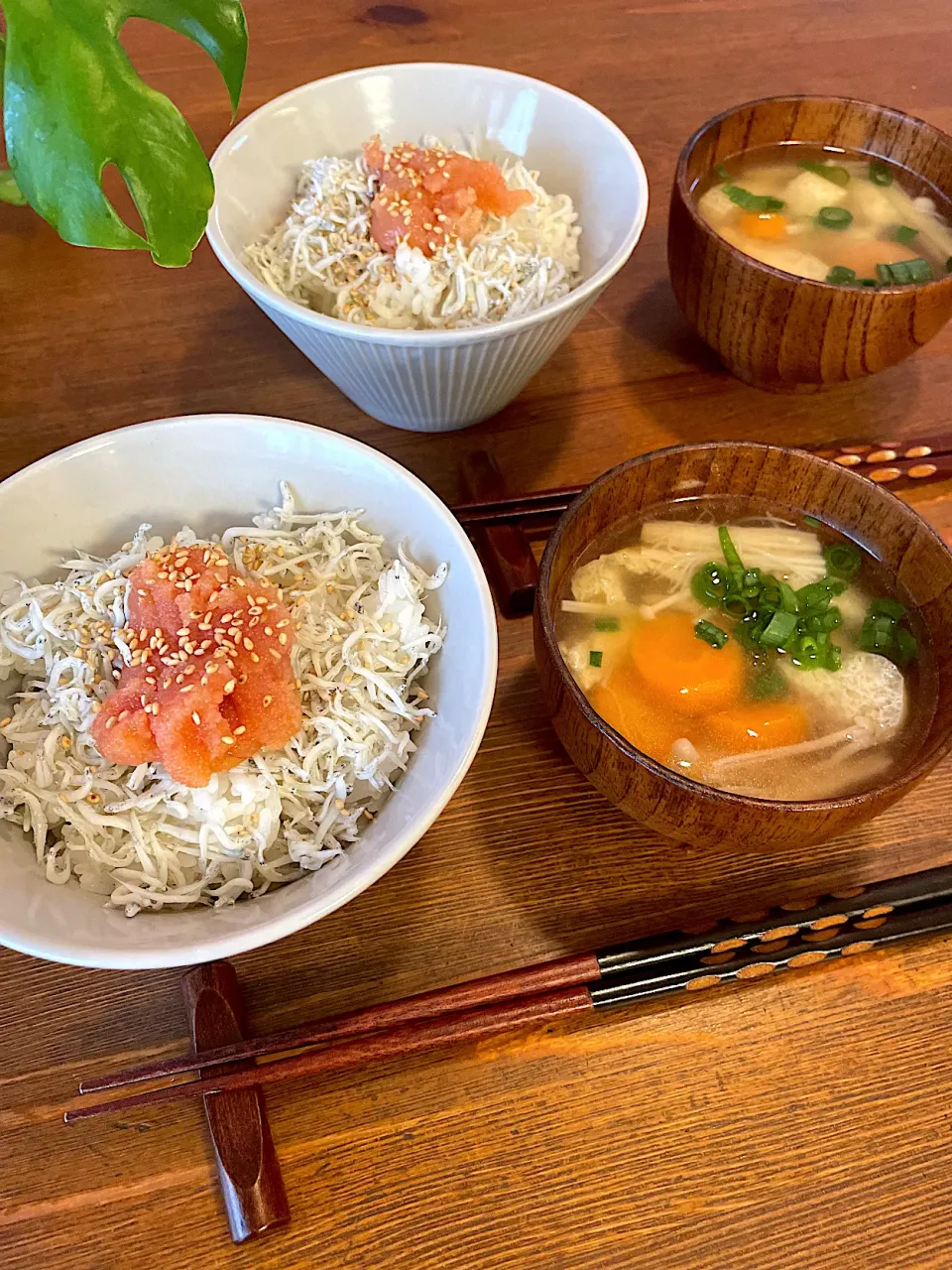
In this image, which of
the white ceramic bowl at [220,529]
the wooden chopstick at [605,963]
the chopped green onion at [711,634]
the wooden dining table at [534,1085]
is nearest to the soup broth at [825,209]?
the wooden dining table at [534,1085]

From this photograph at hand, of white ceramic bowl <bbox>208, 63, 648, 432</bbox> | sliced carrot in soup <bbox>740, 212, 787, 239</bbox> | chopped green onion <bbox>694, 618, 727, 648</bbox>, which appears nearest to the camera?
chopped green onion <bbox>694, 618, 727, 648</bbox>

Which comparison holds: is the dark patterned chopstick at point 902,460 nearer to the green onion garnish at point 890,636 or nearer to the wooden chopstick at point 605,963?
the green onion garnish at point 890,636

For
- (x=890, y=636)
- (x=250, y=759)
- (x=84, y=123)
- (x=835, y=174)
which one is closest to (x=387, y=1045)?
(x=250, y=759)

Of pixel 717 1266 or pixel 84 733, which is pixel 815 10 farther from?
pixel 717 1266

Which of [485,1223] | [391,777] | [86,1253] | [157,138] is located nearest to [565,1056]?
[485,1223]

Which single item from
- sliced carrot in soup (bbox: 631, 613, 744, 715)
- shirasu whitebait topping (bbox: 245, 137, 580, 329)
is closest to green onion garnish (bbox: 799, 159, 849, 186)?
shirasu whitebait topping (bbox: 245, 137, 580, 329)

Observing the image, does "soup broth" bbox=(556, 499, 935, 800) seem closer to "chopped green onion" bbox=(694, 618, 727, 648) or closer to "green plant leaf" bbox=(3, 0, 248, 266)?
"chopped green onion" bbox=(694, 618, 727, 648)

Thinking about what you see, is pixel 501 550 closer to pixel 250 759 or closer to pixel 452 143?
pixel 250 759
